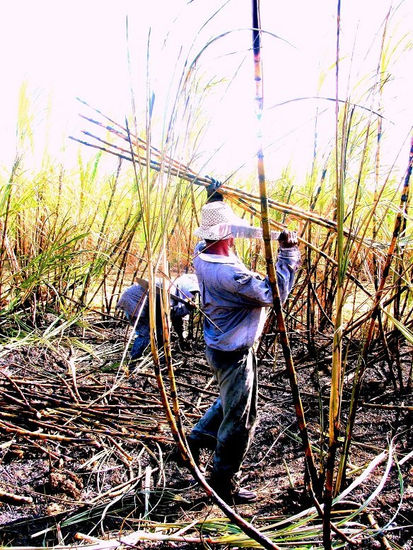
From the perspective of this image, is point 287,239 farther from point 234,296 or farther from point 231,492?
point 231,492

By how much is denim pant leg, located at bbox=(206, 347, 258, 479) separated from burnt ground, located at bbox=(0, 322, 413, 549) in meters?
0.15

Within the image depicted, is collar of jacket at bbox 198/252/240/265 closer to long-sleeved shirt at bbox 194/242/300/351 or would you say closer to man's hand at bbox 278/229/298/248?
long-sleeved shirt at bbox 194/242/300/351

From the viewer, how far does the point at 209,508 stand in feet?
6.07

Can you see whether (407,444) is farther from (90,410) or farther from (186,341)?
(186,341)

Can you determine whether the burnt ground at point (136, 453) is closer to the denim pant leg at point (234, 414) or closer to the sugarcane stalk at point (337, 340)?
the denim pant leg at point (234, 414)

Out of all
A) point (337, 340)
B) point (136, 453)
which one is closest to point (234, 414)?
point (136, 453)

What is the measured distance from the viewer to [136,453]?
2.18 metres

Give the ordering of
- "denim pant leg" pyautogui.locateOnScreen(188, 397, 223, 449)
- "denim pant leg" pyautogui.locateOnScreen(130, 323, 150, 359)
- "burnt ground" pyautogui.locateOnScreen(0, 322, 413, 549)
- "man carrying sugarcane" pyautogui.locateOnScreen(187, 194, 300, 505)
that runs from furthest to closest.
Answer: "denim pant leg" pyautogui.locateOnScreen(130, 323, 150, 359), "denim pant leg" pyautogui.locateOnScreen(188, 397, 223, 449), "man carrying sugarcane" pyautogui.locateOnScreen(187, 194, 300, 505), "burnt ground" pyautogui.locateOnScreen(0, 322, 413, 549)

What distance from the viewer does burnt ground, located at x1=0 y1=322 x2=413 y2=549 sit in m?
1.71

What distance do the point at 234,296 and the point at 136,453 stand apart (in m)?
0.87

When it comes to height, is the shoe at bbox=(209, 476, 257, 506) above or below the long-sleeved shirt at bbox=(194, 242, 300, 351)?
below

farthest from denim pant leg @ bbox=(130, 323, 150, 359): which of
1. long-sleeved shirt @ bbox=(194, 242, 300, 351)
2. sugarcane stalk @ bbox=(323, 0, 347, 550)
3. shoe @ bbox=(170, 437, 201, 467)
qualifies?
sugarcane stalk @ bbox=(323, 0, 347, 550)

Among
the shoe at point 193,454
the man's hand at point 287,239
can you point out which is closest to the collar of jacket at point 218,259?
the man's hand at point 287,239

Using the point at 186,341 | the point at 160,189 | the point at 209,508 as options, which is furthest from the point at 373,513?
the point at 186,341
